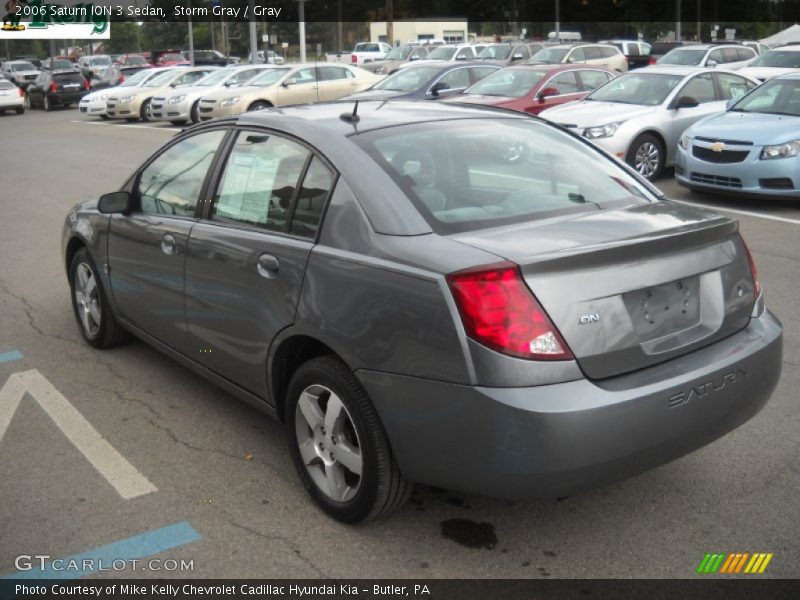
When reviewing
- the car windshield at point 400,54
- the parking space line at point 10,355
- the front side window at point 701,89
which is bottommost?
the parking space line at point 10,355

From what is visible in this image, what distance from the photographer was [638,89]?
13.4m

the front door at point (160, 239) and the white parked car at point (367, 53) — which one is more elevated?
the white parked car at point (367, 53)

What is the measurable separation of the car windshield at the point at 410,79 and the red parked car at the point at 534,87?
6.12 ft

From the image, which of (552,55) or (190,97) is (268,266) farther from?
(552,55)

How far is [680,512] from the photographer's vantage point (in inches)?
142

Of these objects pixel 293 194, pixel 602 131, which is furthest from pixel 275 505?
pixel 602 131

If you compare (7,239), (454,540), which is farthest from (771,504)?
(7,239)

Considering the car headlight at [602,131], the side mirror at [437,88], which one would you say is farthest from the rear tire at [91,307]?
the side mirror at [437,88]

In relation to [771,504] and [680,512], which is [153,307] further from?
[771,504]

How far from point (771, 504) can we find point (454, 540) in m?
1.28

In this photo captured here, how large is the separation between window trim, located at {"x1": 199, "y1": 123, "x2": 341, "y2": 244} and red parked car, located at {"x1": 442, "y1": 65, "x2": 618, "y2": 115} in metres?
11.2

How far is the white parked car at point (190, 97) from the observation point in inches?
979

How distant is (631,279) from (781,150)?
8.09 meters

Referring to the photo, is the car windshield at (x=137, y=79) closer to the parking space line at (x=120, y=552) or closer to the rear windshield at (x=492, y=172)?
the rear windshield at (x=492, y=172)
